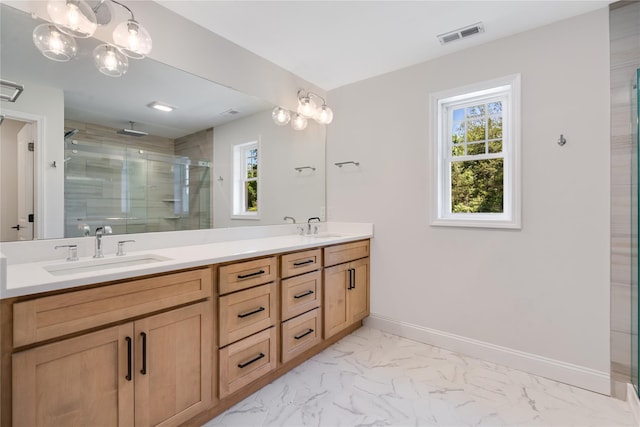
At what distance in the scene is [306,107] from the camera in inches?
112

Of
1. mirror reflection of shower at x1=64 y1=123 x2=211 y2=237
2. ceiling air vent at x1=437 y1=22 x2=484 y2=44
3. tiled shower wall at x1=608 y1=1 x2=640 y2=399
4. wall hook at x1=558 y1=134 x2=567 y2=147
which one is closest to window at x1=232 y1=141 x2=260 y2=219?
mirror reflection of shower at x1=64 y1=123 x2=211 y2=237

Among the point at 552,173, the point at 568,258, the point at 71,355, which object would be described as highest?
the point at 552,173

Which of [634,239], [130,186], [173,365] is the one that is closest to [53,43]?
[130,186]

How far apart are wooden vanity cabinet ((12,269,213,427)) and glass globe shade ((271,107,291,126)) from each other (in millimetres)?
1604

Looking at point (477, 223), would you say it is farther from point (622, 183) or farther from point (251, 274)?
point (251, 274)

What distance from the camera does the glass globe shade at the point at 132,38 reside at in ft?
5.50

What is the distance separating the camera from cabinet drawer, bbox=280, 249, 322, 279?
6.70ft

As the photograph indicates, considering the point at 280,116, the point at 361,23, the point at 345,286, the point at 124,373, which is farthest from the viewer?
the point at 280,116

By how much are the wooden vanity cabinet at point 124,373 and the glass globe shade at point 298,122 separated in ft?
5.76

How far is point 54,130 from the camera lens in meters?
1.58

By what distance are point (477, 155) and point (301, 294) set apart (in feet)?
5.65

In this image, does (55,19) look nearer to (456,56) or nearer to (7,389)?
(7,389)

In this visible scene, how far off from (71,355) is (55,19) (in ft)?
5.08

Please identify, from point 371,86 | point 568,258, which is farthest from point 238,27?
point 568,258
